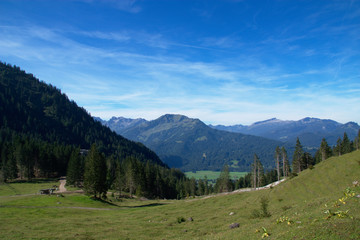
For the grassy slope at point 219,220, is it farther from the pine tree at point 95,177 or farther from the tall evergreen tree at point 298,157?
the tall evergreen tree at point 298,157

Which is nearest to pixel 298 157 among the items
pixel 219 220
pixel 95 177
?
pixel 219 220

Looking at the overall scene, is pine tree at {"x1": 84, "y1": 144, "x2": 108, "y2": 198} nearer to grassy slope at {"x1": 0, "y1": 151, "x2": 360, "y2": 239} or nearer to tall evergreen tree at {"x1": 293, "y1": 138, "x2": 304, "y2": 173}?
grassy slope at {"x1": 0, "y1": 151, "x2": 360, "y2": 239}

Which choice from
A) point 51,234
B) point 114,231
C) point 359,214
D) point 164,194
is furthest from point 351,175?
point 164,194

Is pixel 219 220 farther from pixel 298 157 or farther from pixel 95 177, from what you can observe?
pixel 298 157

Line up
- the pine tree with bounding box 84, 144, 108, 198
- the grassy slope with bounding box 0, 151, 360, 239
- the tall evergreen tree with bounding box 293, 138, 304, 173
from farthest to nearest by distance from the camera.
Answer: the tall evergreen tree with bounding box 293, 138, 304, 173
the pine tree with bounding box 84, 144, 108, 198
the grassy slope with bounding box 0, 151, 360, 239

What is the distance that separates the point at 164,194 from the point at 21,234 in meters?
109

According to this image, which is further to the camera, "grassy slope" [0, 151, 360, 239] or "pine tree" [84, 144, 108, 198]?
"pine tree" [84, 144, 108, 198]

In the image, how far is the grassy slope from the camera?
18.8 meters

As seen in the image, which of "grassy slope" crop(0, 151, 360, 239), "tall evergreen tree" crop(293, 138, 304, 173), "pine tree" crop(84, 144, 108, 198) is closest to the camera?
"grassy slope" crop(0, 151, 360, 239)

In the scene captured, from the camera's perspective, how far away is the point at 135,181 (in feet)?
339

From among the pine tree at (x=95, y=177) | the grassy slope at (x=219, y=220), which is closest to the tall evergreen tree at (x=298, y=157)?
the grassy slope at (x=219, y=220)

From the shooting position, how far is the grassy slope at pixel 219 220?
61.7 ft

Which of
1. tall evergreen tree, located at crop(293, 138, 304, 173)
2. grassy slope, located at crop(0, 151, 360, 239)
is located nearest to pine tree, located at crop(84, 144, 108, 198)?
grassy slope, located at crop(0, 151, 360, 239)

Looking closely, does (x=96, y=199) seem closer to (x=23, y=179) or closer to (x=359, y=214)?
(x=23, y=179)
